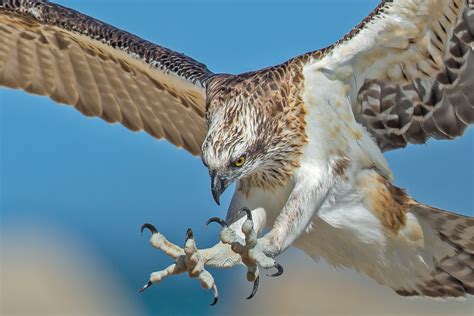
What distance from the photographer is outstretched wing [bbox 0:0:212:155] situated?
1047 centimetres

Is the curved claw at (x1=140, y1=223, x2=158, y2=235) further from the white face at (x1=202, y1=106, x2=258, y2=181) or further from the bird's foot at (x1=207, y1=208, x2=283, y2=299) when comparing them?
the white face at (x1=202, y1=106, x2=258, y2=181)

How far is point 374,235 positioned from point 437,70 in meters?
1.34

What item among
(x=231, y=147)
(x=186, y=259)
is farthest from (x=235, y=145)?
(x=186, y=259)

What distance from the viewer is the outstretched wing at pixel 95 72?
34.3 feet

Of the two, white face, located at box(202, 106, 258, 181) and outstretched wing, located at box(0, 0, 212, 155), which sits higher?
outstretched wing, located at box(0, 0, 212, 155)

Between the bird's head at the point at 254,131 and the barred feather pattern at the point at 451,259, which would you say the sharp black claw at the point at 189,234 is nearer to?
the bird's head at the point at 254,131

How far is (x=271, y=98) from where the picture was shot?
29.9 feet

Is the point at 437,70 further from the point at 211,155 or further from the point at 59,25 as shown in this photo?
the point at 59,25

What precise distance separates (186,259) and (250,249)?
0.44 meters

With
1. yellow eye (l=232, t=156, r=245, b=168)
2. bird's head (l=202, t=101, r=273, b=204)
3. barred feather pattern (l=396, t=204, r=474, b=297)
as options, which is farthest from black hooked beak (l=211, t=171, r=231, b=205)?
barred feather pattern (l=396, t=204, r=474, b=297)

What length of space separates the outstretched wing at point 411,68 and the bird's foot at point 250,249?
1.50m

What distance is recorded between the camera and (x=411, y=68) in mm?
9555

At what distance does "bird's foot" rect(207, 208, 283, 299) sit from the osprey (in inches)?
0.4

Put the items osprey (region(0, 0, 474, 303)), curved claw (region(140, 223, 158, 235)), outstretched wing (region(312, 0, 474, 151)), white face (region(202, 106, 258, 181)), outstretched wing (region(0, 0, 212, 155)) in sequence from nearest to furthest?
curved claw (region(140, 223, 158, 235))
white face (region(202, 106, 258, 181))
osprey (region(0, 0, 474, 303))
outstretched wing (region(312, 0, 474, 151))
outstretched wing (region(0, 0, 212, 155))
